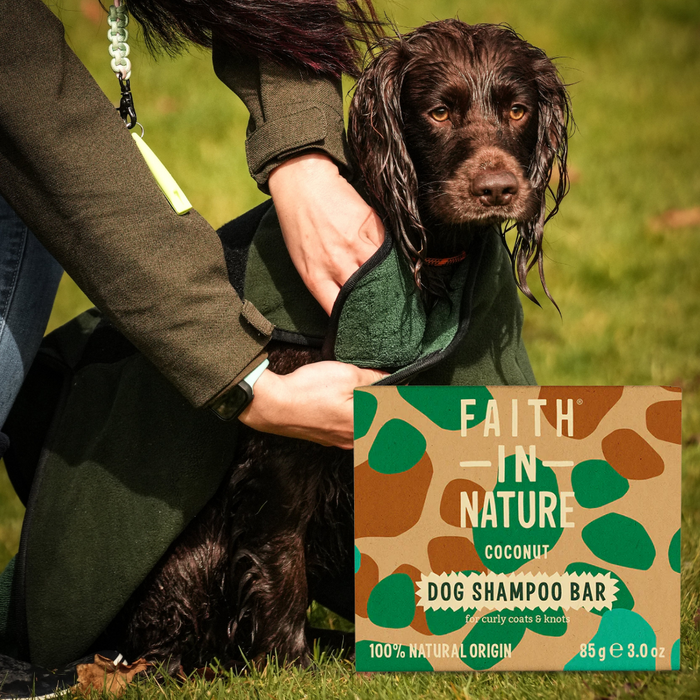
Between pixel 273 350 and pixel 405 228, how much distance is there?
0.43 meters

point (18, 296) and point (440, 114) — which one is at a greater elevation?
point (440, 114)

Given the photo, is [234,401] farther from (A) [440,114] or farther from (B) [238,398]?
(A) [440,114]

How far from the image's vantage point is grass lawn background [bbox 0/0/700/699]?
1852mm

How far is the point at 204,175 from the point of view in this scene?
5.79 m

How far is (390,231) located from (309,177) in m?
0.21

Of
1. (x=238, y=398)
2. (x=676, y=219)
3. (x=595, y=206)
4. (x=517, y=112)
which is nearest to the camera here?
(x=238, y=398)

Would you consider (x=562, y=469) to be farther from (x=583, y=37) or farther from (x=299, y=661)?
(x=583, y=37)

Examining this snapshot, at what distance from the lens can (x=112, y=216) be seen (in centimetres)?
166

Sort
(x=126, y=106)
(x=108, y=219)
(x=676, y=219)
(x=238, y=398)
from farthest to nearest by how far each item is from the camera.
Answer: (x=676, y=219), (x=126, y=106), (x=238, y=398), (x=108, y=219)

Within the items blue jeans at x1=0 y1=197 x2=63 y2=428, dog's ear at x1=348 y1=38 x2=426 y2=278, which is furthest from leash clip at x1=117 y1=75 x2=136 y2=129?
dog's ear at x1=348 y1=38 x2=426 y2=278

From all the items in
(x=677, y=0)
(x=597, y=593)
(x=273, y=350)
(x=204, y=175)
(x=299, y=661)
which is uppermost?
(x=677, y=0)

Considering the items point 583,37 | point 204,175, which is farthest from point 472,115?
point 583,37

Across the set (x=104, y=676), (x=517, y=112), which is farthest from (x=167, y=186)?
(x=104, y=676)

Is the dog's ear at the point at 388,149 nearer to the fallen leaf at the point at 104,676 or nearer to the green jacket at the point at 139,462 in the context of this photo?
the green jacket at the point at 139,462
